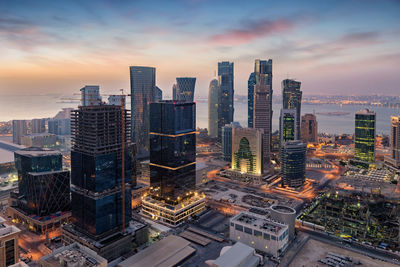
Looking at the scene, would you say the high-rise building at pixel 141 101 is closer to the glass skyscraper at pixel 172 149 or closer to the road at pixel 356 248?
the glass skyscraper at pixel 172 149

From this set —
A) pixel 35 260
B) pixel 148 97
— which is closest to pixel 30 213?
pixel 35 260

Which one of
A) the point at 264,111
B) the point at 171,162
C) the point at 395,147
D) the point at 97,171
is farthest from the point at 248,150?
the point at 97,171

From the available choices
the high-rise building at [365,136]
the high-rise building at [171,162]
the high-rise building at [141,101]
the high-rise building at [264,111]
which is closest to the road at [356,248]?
the high-rise building at [171,162]

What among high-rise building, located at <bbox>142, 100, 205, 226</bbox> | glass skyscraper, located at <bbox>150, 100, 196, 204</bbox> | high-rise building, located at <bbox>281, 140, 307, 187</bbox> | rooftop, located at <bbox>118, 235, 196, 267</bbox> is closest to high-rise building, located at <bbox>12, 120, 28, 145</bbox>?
high-rise building, located at <bbox>142, 100, 205, 226</bbox>

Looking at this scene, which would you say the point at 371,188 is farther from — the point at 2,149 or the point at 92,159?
the point at 2,149

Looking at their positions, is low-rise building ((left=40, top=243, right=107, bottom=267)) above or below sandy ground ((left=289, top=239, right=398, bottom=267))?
above

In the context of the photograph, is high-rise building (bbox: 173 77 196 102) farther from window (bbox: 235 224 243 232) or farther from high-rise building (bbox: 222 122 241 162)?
window (bbox: 235 224 243 232)
